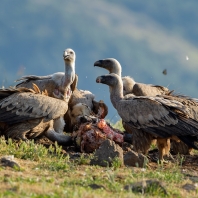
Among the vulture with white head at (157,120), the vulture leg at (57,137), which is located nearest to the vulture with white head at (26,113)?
the vulture leg at (57,137)

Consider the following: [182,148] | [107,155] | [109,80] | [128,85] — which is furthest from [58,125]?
[107,155]

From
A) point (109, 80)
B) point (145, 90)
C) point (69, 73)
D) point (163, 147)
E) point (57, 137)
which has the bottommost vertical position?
point (163, 147)

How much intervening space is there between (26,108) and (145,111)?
2097 mm

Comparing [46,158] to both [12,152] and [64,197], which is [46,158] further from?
[64,197]

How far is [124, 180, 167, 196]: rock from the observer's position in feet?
19.0

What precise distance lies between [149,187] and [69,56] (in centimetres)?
688

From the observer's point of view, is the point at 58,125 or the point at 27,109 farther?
the point at 58,125

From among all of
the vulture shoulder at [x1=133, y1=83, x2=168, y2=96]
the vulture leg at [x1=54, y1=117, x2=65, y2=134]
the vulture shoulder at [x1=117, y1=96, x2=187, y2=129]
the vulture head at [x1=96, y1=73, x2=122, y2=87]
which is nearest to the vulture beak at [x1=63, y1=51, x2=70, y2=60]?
the vulture shoulder at [x1=133, y1=83, x2=168, y2=96]

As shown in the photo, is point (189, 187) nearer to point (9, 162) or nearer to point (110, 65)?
point (9, 162)

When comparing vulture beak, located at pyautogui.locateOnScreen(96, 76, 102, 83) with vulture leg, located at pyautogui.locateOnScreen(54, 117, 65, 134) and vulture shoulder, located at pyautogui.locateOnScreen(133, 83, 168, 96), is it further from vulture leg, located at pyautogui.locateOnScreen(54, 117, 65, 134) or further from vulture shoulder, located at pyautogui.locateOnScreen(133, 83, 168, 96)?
vulture shoulder, located at pyautogui.locateOnScreen(133, 83, 168, 96)

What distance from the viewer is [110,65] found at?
12508 millimetres

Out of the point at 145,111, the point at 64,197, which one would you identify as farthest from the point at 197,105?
the point at 64,197

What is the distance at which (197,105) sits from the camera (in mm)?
10570

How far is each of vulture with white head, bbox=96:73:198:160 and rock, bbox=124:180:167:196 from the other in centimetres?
304
